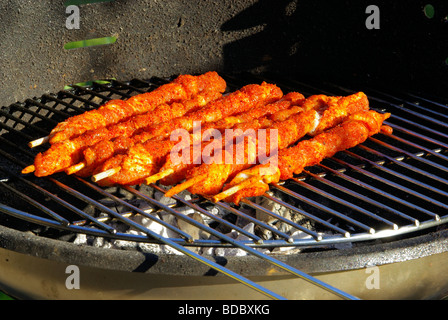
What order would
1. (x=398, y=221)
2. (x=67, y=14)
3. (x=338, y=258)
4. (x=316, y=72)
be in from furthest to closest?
(x=316, y=72) < (x=67, y=14) < (x=398, y=221) < (x=338, y=258)

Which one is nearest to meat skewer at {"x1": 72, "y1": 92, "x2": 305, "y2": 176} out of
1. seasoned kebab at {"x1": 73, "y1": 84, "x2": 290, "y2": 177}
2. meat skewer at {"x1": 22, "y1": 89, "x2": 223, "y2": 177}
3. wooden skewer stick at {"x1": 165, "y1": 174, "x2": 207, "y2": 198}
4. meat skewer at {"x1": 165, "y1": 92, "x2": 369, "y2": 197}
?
seasoned kebab at {"x1": 73, "y1": 84, "x2": 290, "y2": 177}

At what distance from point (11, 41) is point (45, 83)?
0.42 m

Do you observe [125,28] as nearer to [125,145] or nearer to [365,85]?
[125,145]

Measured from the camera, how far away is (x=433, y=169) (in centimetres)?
382

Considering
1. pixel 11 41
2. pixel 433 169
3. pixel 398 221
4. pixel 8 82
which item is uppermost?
pixel 11 41

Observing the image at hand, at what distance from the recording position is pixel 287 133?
10.7 feet

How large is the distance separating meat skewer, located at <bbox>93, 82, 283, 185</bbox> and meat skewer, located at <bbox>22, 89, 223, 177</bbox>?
16 centimetres

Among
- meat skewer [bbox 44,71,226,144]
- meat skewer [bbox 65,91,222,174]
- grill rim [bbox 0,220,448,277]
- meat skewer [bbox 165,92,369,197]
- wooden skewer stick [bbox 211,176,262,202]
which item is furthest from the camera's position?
meat skewer [bbox 44,71,226,144]

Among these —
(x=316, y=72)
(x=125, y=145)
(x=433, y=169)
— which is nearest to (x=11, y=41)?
(x=125, y=145)

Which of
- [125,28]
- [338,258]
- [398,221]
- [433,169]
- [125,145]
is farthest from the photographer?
[125,28]

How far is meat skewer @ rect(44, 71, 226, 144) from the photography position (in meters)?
3.22

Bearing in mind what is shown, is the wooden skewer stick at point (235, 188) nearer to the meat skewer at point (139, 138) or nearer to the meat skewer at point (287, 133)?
the meat skewer at point (287, 133)

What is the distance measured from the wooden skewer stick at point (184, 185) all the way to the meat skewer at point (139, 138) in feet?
1.53

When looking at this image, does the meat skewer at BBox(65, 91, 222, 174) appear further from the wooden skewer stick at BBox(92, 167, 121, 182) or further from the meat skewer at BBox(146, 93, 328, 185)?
the meat skewer at BBox(146, 93, 328, 185)
